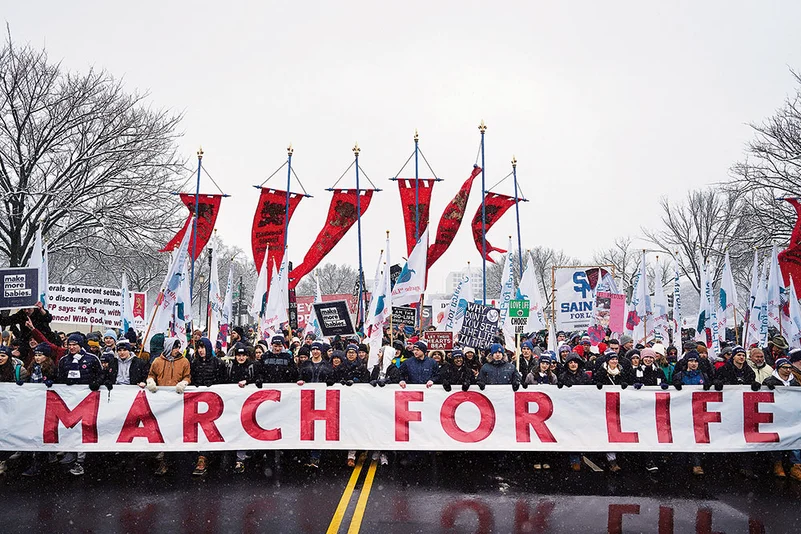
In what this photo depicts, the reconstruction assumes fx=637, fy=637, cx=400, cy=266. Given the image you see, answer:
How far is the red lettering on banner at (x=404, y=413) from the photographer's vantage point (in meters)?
8.38

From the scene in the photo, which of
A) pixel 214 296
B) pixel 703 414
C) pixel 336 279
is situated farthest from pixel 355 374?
pixel 336 279

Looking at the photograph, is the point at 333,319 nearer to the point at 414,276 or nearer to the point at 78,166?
the point at 414,276

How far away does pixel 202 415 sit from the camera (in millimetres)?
8391

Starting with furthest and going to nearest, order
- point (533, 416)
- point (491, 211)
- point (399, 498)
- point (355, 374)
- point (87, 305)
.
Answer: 1. point (491, 211)
2. point (87, 305)
3. point (355, 374)
4. point (533, 416)
5. point (399, 498)

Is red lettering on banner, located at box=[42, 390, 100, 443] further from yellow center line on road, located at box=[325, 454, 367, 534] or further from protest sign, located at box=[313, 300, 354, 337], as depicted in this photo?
protest sign, located at box=[313, 300, 354, 337]

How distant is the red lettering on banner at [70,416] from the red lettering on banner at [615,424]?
665 cm

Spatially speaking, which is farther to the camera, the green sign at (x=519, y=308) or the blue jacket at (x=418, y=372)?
the green sign at (x=519, y=308)

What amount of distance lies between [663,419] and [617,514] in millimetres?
2105

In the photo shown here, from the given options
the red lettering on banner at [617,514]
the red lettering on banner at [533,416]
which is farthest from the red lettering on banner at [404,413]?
the red lettering on banner at [617,514]

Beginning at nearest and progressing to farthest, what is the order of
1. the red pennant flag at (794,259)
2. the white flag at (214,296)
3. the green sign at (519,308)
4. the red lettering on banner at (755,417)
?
the red lettering on banner at (755,417)
the green sign at (519,308)
the red pennant flag at (794,259)
the white flag at (214,296)

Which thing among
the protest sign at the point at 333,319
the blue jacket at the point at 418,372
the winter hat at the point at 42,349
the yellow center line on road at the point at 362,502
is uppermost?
the protest sign at the point at 333,319

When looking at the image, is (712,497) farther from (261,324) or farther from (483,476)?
(261,324)

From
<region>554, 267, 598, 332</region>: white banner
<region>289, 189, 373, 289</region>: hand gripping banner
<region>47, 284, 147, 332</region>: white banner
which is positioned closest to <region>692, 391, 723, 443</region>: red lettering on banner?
<region>554, 267, 598, 332</region>: white banner

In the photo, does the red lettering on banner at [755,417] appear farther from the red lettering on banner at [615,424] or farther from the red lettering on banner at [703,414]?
the red lettering on banner at [615,424]
